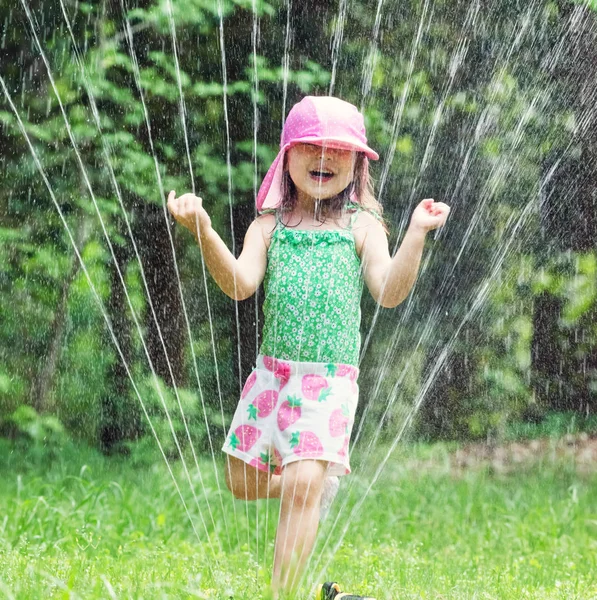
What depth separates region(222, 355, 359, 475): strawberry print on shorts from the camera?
9.10 feet

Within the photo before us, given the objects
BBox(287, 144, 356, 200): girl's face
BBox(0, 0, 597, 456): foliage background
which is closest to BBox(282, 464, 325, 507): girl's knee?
BBox(287, 144, 356, 200): girl's face

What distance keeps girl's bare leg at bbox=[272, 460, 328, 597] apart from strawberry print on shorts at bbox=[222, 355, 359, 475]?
0.13 ft

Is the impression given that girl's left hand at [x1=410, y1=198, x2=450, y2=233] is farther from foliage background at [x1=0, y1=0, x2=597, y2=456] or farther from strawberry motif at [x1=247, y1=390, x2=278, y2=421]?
foliage background at [x1=0, y1=0, x2=597, y2=456]

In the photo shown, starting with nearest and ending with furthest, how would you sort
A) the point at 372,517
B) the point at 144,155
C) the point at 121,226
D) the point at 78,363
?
the point at 372,517, the point at 144,155, the point at 121,226, the point at 78,363

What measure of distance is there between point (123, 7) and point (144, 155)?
895 mm

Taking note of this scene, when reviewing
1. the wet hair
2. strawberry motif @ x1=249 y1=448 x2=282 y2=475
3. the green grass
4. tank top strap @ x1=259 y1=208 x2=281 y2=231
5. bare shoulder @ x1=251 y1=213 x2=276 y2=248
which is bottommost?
the green grass

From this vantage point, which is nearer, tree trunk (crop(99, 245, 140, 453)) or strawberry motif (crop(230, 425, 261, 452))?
strawberry motif (crop(230, 425, 261, 452))

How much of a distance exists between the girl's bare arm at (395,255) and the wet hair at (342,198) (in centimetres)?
7

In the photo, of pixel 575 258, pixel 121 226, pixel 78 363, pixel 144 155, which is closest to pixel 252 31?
pixel 144 155

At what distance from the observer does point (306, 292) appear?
9.43ft

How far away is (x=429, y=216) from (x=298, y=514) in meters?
0.85

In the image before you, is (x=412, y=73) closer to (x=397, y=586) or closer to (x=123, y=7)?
(x=123, y=7)

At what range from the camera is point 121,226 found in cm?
633

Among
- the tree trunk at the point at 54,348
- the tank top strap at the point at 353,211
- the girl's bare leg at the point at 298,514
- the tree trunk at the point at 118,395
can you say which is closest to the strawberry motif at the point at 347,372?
the girl's bare leg at the point at 298,514
